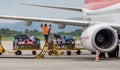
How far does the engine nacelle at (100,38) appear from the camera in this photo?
75.3 feet

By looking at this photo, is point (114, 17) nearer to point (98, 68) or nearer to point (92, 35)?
point (92, 35)

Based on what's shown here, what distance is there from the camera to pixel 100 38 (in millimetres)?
23703

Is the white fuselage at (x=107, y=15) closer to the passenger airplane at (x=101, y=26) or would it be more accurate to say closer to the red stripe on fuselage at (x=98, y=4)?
the passenger airplane at (x=101, y=26)

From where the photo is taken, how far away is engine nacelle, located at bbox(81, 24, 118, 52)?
22953 millimetres

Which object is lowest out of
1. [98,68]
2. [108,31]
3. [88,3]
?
[98,68]

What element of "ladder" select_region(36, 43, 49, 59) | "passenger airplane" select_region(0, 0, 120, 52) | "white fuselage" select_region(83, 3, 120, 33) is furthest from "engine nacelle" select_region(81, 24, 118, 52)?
"ladder" select_region(36, 43, 49, 59)

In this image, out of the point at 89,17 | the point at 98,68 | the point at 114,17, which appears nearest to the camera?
the point at 98,68

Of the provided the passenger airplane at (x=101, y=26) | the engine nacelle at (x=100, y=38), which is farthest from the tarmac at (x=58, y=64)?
the passenger airplane at (x=101, y=26)

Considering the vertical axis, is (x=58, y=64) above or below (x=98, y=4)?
below

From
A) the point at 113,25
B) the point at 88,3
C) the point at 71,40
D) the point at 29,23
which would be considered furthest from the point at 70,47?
the point at 113,25

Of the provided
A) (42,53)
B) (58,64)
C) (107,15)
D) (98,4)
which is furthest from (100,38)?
(98,4)

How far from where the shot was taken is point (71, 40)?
3159cm

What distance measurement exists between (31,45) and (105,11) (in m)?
6.68

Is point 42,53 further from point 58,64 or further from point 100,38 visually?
point 58,64
